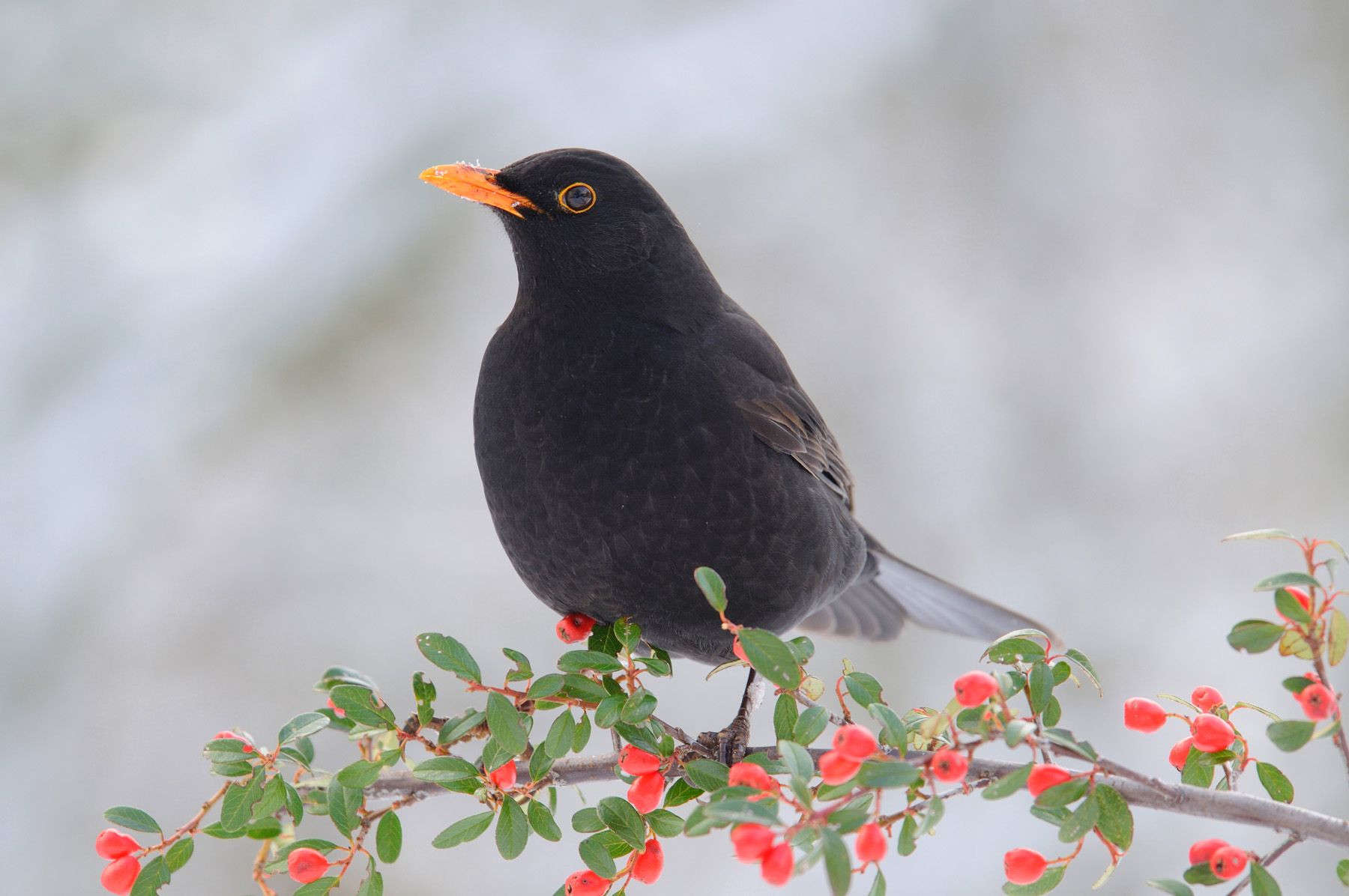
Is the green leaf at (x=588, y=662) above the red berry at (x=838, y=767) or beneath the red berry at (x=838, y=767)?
above

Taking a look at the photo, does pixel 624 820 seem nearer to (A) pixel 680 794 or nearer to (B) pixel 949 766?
(A) pixel 680 794

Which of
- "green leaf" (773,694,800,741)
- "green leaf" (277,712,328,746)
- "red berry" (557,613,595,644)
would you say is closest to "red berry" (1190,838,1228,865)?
"green leaf" (773,694,800,741)

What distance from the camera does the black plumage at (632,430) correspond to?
1670 mm

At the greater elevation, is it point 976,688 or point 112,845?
point 976,688

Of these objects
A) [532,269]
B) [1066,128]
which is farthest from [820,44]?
[532,269]

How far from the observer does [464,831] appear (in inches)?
54.7

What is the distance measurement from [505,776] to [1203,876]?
95 centimetres

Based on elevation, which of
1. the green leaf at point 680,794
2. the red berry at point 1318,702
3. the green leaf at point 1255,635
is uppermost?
the green leaf at point 1255,635

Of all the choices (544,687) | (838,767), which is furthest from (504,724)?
(838,767)

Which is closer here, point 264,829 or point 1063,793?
point 1063,793

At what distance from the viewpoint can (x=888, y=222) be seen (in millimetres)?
4734

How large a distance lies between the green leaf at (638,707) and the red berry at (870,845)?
36 centimetres

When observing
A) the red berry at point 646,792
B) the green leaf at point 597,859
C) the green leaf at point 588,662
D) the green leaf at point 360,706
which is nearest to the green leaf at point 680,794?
the red berry at point 646,792

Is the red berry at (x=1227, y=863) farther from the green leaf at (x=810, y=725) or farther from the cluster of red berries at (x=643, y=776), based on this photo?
the cluster of red berries at (x=643, y=776)
